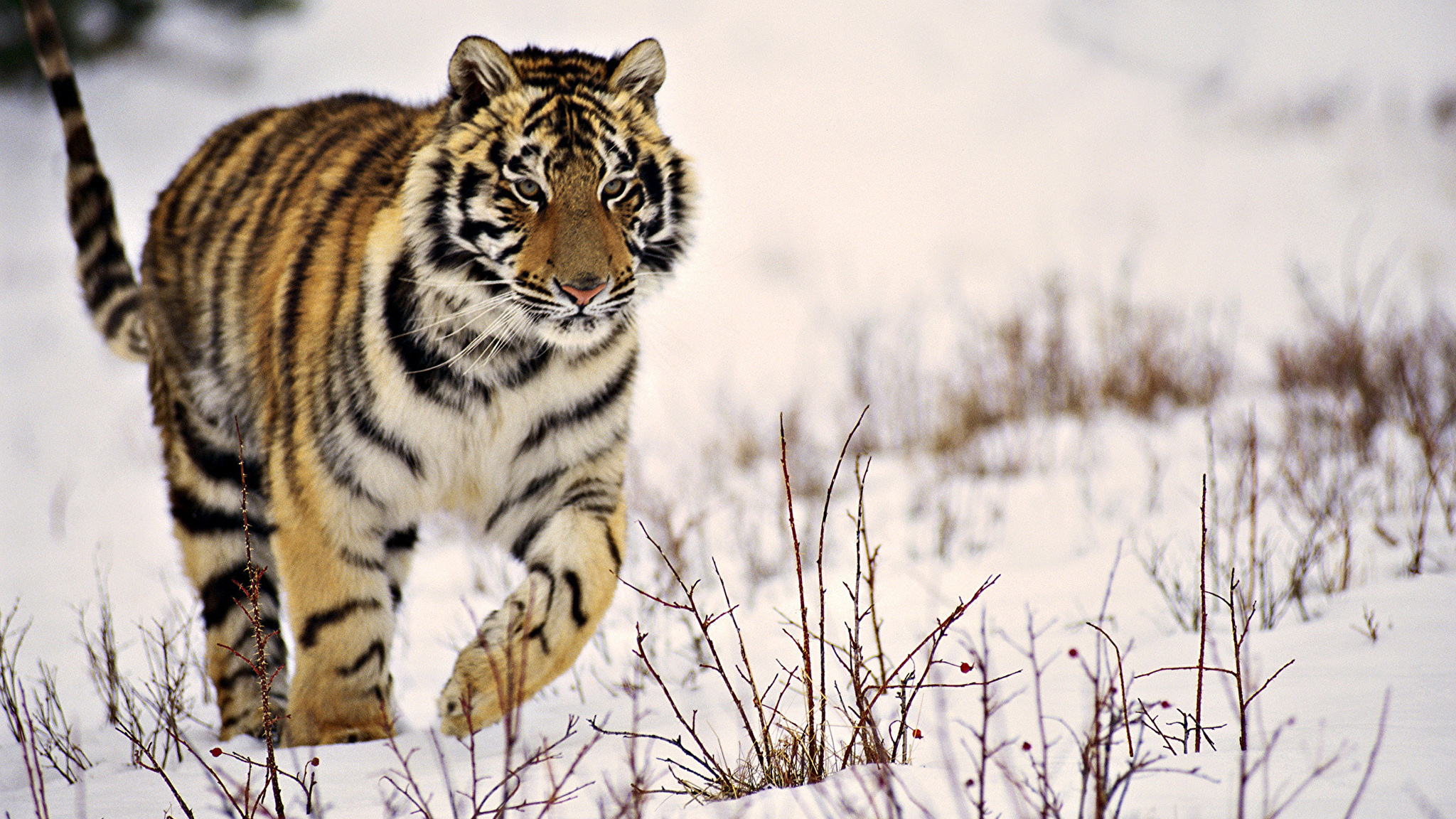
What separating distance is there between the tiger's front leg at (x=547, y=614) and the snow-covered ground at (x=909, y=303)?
18 cm

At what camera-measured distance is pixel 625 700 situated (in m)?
2.75

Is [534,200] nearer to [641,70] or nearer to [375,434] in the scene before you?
[641,70]

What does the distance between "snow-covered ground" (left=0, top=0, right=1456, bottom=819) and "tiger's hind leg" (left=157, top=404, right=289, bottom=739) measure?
0.92ft

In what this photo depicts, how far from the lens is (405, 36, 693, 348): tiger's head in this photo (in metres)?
2.36

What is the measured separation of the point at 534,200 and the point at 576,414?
488 mm

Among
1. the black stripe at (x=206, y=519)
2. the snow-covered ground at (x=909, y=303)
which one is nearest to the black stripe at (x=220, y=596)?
the black stripe at (x=206, y=519)

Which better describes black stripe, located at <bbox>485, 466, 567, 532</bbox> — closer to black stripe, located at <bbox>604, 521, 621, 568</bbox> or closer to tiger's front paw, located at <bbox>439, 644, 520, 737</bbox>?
black stripe, located at <bbox>604, 521, 621, 568</bbox>

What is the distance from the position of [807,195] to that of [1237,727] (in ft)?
38.3

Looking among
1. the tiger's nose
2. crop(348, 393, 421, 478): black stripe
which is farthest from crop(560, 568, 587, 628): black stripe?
the tiger's nose

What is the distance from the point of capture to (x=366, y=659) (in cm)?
254

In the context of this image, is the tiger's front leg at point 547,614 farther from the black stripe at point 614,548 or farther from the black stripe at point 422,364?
the black stripe at point 422,364

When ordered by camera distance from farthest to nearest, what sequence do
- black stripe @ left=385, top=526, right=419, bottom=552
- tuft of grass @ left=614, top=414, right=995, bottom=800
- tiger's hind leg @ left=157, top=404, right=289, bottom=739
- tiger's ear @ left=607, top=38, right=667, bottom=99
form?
black stripe @ left=385, top=526, right=419, bottom=552 → tiger's hind leg @ left=157, top=404, right=289, bottom=739 → tiger's ear @ left=607, top=38, right=667, bottom=99 → tuft of grass @ left=614, top=414, right=995, bottom=800

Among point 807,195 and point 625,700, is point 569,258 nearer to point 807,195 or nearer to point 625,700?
point 625,700

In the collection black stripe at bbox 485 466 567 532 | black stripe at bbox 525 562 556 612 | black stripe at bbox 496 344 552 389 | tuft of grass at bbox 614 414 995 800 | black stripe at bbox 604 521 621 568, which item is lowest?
tuft of grass at bbox 614 414 995 800
